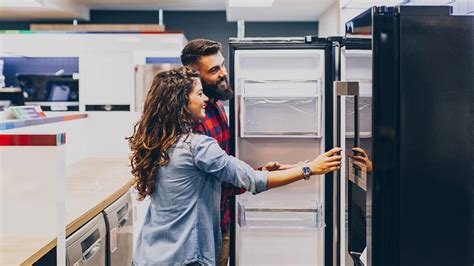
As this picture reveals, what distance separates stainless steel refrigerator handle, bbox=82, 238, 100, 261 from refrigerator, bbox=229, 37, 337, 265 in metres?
0.79

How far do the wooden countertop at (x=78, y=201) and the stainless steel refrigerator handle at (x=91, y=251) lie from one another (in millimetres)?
140

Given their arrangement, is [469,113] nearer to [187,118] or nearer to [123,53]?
[187,118]

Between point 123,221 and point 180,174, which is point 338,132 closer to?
point 180,174

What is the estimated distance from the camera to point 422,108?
1703 mm

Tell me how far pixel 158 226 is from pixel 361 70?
968 millimetres

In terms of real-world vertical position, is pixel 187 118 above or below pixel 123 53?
below

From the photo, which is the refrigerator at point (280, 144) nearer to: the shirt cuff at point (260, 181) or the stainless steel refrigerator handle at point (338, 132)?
the stainless steel refrigerator handle at point (338, 132)

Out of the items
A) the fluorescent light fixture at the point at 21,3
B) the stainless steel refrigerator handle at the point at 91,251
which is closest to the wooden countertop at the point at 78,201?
the stainless steel refrigerator handle at the point at 91,251

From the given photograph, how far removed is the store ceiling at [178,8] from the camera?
7.96 metres

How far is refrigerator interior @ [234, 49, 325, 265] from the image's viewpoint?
3516 millimetres

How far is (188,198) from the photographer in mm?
2186

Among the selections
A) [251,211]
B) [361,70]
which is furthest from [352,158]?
[251,211]

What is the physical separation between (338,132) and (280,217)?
1.07 m

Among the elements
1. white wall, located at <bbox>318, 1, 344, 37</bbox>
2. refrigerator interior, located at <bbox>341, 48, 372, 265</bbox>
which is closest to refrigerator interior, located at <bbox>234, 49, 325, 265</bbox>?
refrigerator interior, located at <bbox>341, 48, 372, 265</bbox>
